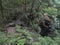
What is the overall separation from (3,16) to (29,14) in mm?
710

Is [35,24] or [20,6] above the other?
[20,6]

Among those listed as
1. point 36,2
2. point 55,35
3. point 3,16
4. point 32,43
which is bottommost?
point 55,35

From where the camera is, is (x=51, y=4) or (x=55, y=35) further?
(x=51, y=4)

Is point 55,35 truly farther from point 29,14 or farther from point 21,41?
point 21,41

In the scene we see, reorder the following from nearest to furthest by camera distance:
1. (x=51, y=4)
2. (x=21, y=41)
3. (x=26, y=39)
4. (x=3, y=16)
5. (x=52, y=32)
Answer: (x=21, y=41) < (x=26, y=39) < (x=3, y=16) < (x=52, y=32) < (x=51, y=4)

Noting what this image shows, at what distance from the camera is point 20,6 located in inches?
173

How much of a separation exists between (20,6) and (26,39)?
4.41 ft

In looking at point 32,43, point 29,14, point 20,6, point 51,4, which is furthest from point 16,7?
point 51,4

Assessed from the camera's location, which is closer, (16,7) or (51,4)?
(16,7)

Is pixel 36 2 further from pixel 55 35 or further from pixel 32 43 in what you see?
pixel 32 43

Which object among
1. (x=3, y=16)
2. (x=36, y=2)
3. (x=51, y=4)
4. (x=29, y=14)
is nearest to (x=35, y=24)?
(x=29, y=14)

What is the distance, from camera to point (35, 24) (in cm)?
449

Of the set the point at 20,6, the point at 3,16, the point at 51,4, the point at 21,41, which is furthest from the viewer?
the point at 51,4

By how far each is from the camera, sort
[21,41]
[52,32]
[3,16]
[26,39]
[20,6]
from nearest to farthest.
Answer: [21,41] < [26,39] < [3,16] < [20,6] < [52,32]
